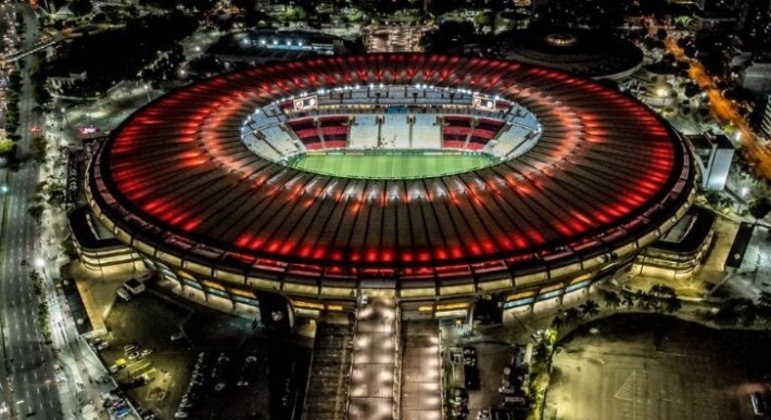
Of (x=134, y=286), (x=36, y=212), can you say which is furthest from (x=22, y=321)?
(x=36, y=212)

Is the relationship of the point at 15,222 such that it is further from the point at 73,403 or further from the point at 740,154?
the point at 740,154

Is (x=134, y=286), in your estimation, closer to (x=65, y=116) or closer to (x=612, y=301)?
(x=612, y=301)

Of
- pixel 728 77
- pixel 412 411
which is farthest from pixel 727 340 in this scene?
pixel 728 77

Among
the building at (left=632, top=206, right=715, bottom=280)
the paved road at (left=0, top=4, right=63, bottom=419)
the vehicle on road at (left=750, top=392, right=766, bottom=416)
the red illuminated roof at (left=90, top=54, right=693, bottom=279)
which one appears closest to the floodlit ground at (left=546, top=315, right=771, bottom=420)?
the vehicle on road at (left=750, top=392, right=766, bottom=416)

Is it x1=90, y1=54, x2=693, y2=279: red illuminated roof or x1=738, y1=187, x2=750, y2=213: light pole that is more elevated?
x1=90, y1=54, x2=693, y2=279: red illuminated roof

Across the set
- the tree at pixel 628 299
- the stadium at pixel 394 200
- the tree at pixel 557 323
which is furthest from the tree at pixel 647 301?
the tree at pixel 557 323

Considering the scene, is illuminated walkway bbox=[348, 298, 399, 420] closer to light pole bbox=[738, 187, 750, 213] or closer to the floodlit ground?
the floodlit ground
